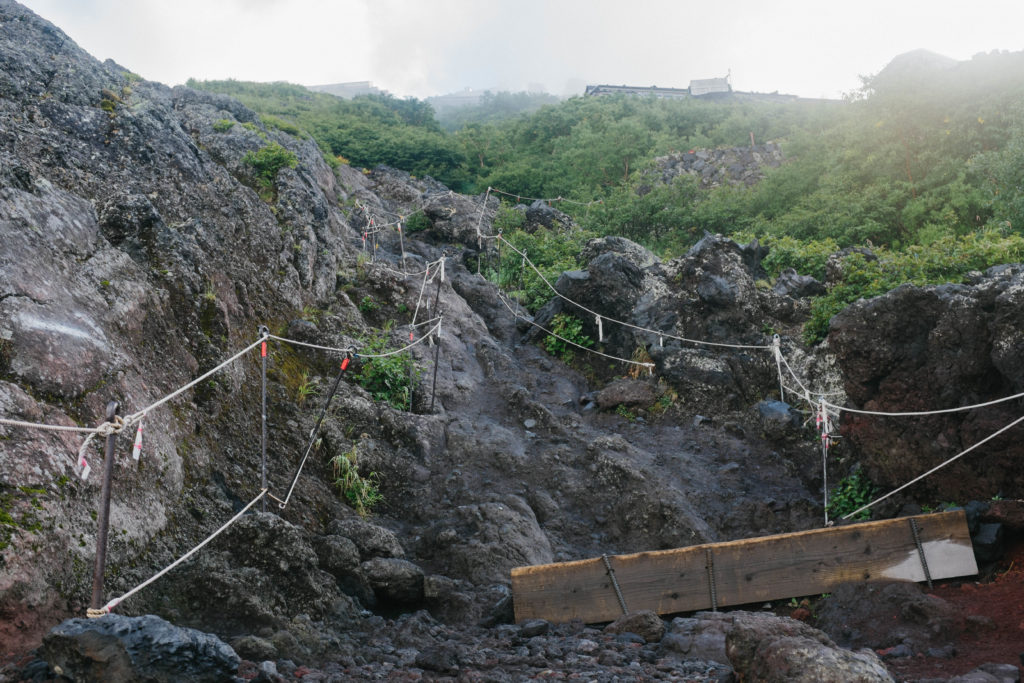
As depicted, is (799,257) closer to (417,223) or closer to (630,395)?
(630,395)

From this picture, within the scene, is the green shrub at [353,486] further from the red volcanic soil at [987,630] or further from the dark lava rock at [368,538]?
the red volcanic soil at [987,630]

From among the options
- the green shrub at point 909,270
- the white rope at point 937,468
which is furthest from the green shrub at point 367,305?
the white rope at point 937,468

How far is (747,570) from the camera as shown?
277 inches

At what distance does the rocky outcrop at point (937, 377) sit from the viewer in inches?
277

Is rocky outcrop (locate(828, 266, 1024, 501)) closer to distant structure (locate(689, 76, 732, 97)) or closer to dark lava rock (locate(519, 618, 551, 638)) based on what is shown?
dark lava rock (locate(519, 618, 551, 638))

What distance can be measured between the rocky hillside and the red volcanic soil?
1.12 metres

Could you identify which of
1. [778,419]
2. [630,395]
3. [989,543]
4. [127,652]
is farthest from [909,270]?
[127,652]

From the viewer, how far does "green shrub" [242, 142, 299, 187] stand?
13477 mm

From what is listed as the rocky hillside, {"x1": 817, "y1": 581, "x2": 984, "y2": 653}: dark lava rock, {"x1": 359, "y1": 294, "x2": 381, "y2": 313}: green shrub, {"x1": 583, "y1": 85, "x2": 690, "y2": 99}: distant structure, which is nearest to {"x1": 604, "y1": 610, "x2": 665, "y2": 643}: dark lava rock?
the rocky hillside

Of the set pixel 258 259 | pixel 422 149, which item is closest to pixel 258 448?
pixel 258 259

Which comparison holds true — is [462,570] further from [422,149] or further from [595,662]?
[422,149]

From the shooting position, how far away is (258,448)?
764 centimetres

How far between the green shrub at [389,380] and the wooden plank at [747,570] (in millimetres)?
4069

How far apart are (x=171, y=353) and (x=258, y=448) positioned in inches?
54.8
